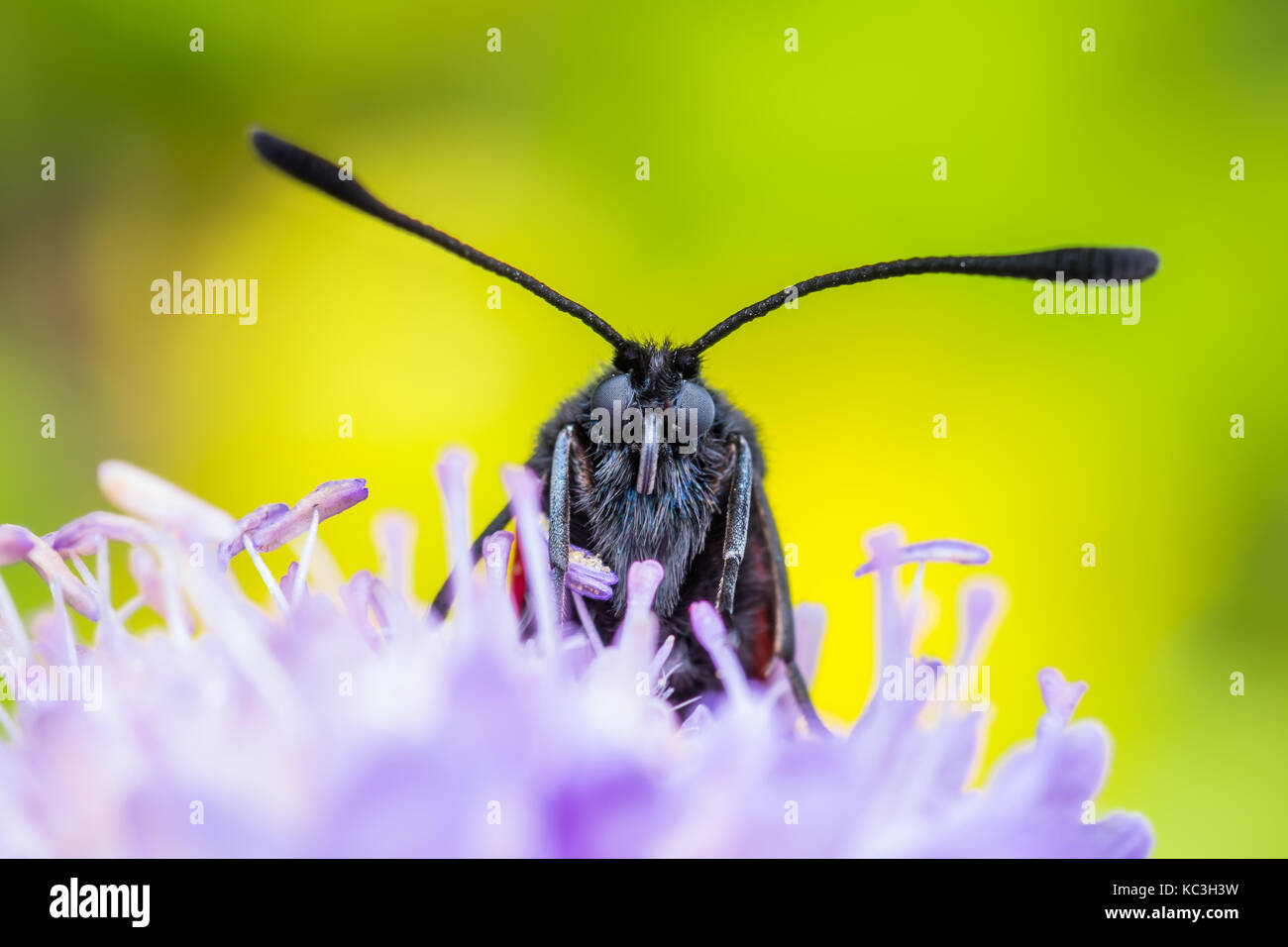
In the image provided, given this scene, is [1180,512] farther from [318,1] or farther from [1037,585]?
[318,1]

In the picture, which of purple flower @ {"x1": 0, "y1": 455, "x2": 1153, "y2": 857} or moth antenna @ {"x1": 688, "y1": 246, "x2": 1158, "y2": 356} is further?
moth antenna @ {"x1": 688, "y1": 246, "x2": 1158, "y2": 356}

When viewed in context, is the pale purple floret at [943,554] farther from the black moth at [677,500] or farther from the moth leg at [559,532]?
the moth leg at [559,532]

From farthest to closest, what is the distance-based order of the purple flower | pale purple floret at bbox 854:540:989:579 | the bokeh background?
1. the bokeh background
2. pale purple floret at bbox 854:540:989:579
3. the purple flower

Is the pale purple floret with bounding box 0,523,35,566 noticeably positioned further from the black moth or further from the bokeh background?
the bokeh background

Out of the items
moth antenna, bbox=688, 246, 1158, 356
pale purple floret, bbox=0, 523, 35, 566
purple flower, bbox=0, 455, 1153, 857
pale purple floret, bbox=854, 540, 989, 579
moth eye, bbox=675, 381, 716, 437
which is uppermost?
moth antenna, bbox=688, 246, 1158, 356

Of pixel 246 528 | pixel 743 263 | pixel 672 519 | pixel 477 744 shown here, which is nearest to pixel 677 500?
pixel 672 519

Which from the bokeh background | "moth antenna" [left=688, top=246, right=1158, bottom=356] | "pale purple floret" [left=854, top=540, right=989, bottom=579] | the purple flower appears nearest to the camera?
the purple flower

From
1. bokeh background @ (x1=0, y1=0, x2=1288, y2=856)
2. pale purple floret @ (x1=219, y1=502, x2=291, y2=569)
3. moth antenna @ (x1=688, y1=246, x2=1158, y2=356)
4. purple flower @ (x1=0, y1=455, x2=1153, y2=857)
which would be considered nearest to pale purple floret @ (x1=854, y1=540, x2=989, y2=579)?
purple flower @ (x1=0, y1=455, x2=1153, y2=857)

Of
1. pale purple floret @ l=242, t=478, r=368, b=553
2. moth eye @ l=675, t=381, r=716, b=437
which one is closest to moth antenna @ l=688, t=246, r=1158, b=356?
moth eye @ l=675, t=381, r=716, b=437

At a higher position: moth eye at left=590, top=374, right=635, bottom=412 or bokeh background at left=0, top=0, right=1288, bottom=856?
bokeh background at left=0, top=0, right=1288, bottom=856
